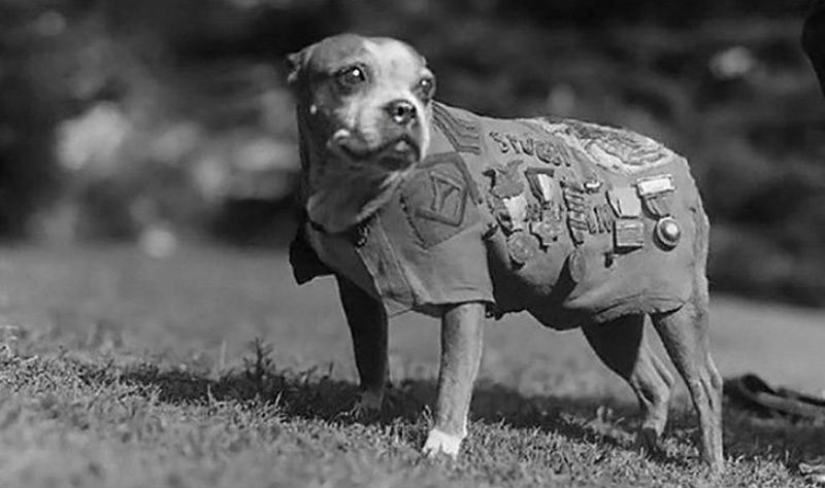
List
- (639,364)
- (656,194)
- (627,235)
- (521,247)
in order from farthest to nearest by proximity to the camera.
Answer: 1. (639,364)
2. (656,194)
3. (627,235)
4. (521,247)

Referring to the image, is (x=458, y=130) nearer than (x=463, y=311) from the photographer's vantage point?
No

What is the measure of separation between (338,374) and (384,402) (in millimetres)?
1518

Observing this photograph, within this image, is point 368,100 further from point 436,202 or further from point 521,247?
point 521,247

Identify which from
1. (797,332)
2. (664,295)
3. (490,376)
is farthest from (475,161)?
(797,332)

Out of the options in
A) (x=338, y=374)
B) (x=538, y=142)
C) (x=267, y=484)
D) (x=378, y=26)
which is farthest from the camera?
(x=378, y=26)

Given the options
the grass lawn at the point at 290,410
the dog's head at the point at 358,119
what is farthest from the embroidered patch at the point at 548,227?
the grass lawn at the point at 290,410

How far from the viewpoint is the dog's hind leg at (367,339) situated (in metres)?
5.61

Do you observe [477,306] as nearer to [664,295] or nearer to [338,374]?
→ [664,295]

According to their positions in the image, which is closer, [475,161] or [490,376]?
[475,161]

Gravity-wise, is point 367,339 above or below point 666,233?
below

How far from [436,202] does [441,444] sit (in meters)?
0.80

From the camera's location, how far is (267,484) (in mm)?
4125

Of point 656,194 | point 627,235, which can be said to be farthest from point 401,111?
point 656,194

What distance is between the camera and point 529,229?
513 cm
